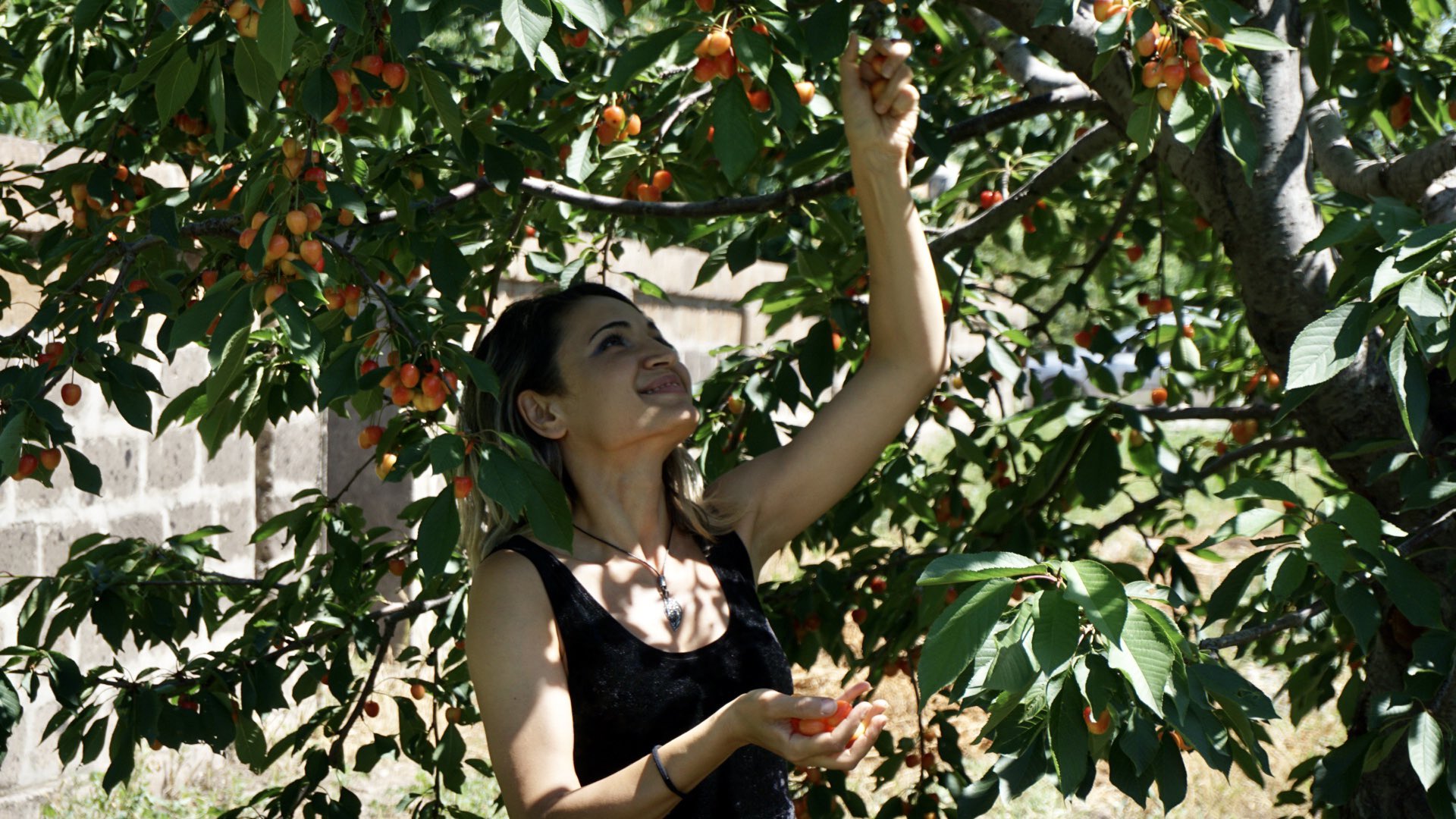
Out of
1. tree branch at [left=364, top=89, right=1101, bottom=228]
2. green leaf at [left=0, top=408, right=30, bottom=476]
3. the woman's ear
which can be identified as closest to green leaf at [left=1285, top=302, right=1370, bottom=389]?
the woman's ear

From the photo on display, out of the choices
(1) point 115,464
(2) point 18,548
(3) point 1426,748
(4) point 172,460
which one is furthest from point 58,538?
(3) point 1426,748

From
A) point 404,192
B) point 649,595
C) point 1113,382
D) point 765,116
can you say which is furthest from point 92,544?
point 1113,382

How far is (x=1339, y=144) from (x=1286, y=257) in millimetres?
464

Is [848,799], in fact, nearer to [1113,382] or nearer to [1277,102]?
[1113,382]

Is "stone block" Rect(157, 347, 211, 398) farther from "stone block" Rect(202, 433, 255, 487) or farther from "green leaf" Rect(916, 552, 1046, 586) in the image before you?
"green leaf" Rect(916, 552, 1046, 586)

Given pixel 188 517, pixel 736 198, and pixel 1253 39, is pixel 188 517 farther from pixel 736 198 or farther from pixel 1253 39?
pixel 1253 39

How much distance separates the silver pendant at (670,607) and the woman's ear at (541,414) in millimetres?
251

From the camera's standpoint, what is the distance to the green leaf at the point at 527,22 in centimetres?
133

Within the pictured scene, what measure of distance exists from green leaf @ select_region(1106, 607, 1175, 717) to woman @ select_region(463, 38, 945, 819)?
1.10 ft

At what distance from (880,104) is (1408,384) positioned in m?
0.80

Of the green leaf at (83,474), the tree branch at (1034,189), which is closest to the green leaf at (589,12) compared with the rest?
the green leaf at (83,474)

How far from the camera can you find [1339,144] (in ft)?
8.40

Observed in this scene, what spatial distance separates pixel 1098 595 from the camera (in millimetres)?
1146

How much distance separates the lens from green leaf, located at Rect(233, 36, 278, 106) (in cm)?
166
